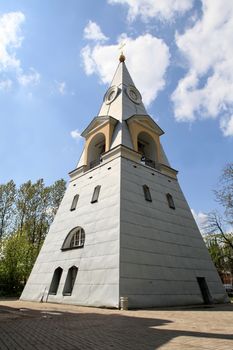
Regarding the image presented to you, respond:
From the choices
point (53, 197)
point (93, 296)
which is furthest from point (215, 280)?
point (53, 197)

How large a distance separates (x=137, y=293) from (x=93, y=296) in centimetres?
223

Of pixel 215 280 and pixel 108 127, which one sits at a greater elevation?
pixel 108 127

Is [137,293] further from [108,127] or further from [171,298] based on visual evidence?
[108,127]

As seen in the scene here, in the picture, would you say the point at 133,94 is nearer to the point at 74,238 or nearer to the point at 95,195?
the point at 95,195

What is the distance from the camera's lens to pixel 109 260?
1455 centimetres

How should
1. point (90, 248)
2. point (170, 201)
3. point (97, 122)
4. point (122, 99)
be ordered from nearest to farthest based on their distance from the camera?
point (90, 248) → point (170, 201) → point (97, 122) → point (122, 99)

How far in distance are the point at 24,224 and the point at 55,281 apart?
16.3 meters

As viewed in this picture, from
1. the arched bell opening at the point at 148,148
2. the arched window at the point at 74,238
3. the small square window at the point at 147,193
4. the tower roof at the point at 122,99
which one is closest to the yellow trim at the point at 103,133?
the tower roof at the point at 122,99

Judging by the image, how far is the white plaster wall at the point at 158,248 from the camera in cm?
1441

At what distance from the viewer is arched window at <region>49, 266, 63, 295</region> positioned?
17406 millimetres

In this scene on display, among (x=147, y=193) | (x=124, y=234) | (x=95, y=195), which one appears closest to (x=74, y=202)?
(x=95, y=195)

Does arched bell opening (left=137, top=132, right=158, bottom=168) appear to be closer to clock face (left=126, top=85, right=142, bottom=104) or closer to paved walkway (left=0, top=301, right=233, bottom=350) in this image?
clock face (left=126, top=85, right=142, bottom=104)

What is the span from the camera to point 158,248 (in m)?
16.4

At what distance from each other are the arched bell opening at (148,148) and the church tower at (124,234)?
0.26 feet
